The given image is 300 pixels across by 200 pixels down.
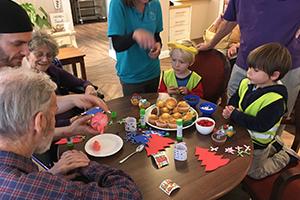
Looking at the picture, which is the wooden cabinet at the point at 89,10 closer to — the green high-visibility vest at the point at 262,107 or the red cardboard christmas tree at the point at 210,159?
the green high-visibility vest at the point at 262,107

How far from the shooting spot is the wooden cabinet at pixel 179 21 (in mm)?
4910

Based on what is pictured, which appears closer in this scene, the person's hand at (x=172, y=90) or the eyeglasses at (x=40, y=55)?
the eyeglasses at (x=40, y=55)

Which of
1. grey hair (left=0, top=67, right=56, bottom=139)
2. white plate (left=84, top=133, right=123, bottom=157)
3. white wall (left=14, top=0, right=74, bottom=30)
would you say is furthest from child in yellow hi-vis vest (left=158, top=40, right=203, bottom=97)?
white wall (left=14, top=0, right=74, bottom=30)

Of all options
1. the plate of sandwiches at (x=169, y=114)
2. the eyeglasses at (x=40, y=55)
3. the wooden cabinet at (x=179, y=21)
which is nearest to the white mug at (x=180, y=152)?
the plate of sandwiches at (x=169, y=114)

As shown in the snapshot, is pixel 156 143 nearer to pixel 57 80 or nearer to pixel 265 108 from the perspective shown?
→ pixel 265 108

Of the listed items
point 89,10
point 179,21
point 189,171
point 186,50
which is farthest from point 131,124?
point 89,10

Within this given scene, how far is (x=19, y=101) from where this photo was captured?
839 millimetres

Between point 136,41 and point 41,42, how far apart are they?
2.18 feet

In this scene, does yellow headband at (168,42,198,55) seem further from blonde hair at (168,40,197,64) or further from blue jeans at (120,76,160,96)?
blue jeans at (120,76,160,96)

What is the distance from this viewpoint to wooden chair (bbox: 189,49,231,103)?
209 cm

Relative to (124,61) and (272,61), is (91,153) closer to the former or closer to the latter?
(124,61)

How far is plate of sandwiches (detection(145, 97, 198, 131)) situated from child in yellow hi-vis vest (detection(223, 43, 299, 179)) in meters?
0.23

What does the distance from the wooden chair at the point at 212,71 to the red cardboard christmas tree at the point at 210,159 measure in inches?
34.5

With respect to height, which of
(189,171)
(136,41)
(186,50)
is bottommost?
(189,171)
